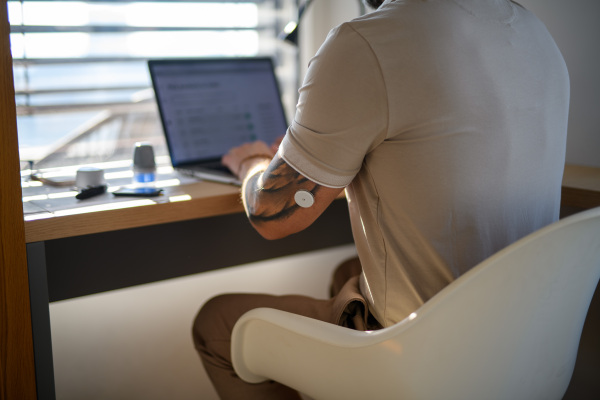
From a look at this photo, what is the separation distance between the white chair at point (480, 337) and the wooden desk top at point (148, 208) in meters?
0.37

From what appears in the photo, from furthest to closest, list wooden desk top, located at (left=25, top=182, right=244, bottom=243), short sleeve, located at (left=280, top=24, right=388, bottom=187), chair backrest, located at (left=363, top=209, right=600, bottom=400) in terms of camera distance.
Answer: wooden desk top, located at (left=25, top=182, right=244, bottom=243) → short sleeve, located at (left=280, top=24, right=388, bottom=187) → chair backrest, located at (left=363, top=209, right=600, bottom=400)

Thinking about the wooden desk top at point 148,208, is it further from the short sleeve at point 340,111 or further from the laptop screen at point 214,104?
the short sleeve at point 340,111

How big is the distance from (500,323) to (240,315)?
24.1 inches

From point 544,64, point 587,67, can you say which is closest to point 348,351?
point 544,64

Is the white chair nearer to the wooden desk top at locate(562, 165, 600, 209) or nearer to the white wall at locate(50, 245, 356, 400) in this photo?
the wooden desk top at locate(562, 165, 600, 209)

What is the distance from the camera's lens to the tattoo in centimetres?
99

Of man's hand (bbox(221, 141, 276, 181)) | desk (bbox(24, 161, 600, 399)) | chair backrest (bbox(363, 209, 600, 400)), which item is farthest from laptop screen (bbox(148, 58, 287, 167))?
chair backrest (bbox(363, 209, 600, 400))

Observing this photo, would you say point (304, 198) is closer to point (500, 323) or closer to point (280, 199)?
point (280, 199)

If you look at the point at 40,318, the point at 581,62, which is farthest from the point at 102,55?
the point at 581,62

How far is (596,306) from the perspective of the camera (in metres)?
1.53

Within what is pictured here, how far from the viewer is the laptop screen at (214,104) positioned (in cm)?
165

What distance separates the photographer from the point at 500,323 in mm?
836

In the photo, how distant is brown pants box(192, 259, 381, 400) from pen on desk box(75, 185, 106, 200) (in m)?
0.35

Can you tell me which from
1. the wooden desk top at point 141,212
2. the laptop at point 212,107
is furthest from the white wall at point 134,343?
the wooden desk top at point 141,212
